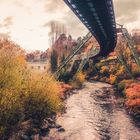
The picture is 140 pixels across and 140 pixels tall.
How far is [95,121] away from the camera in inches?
1810

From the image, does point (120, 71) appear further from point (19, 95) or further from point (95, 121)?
point (19, 95)

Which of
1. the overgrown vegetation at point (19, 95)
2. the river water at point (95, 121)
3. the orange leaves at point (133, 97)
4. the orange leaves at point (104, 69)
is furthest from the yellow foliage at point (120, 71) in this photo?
the overgrown vegetation at point (19, 95)

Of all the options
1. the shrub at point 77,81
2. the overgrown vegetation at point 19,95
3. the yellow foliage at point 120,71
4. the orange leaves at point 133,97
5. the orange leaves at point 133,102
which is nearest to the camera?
the overgrown vegetation at point 19,95

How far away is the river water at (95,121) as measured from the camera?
3856 cm

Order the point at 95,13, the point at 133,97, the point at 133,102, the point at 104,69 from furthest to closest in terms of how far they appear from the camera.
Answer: the point at 104,69
the point at 133,97
the point at 133,102
the point at 95,13

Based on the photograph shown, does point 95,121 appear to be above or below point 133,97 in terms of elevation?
below

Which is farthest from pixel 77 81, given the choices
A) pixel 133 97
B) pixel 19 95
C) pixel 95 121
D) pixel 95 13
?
pixel 19 95

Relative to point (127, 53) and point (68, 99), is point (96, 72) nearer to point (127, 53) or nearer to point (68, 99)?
point (127, 53)

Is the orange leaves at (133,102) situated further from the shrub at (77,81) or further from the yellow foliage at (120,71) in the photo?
the yellow foliage at (120,71)

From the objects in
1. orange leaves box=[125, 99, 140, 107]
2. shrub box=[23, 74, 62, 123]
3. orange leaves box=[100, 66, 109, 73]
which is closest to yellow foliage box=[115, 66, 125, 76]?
orange leaves box=[100, 66, 109, 73]

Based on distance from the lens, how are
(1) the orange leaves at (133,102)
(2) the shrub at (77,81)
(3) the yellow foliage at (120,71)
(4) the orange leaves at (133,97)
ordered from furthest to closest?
1. (3) the yellow foliage at (120,71)
2. (2) the shrub at (77,81)
3. (4) the orange leaves at (133,97)
4. (1) the orange leaves at (133,102)

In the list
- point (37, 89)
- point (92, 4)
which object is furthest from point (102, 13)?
point (37, 89)

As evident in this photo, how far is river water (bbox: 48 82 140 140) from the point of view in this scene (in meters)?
38.6

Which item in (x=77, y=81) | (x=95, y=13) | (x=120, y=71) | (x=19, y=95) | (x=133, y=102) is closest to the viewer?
(x=19, y=95)
